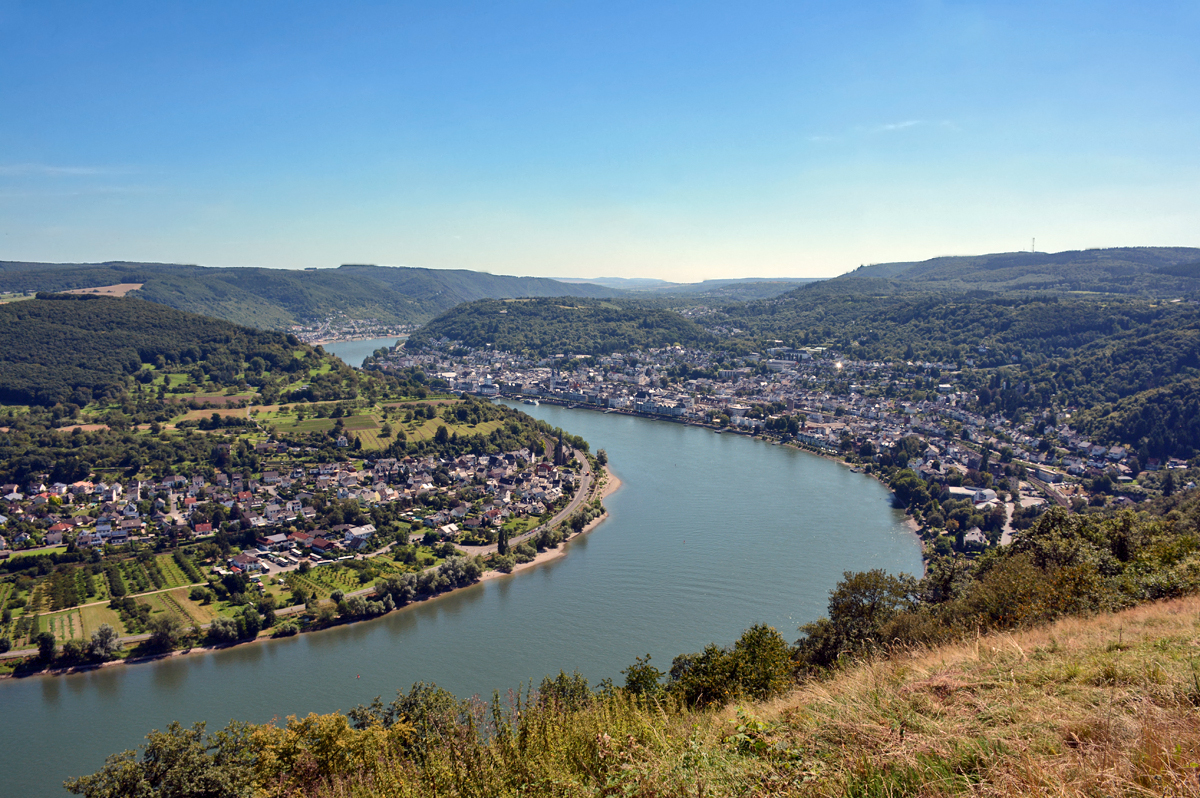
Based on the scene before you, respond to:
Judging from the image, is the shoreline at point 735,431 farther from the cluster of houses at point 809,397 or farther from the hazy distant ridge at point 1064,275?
the hazy distant ridge at point 1064,275

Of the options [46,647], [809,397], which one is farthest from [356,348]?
[46,647]

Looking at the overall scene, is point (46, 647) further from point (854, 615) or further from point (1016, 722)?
point (1016, 722)

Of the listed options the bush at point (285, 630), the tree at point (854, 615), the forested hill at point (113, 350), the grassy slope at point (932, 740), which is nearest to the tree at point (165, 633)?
the bush at point (285, 630)

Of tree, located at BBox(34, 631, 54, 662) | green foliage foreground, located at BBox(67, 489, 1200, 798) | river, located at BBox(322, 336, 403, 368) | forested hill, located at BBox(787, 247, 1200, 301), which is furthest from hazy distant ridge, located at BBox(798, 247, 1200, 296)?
tree, located at BBox(34, 631, 54, 662)

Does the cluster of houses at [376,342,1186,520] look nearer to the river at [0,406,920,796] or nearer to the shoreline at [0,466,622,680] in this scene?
the river at [0,406,920,796]

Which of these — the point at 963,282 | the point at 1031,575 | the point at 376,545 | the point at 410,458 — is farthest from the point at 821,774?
the point at 963,282

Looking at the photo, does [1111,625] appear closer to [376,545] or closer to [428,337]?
[376,545]
